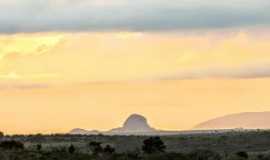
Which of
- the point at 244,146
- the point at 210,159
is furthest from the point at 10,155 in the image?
the point at 244,146

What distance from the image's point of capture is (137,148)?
100625mm

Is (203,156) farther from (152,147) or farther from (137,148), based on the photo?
(137,148)

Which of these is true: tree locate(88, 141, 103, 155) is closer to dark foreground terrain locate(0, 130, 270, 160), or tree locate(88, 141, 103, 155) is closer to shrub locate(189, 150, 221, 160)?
dark foreground terrain locate(0, 130, 270, 160)

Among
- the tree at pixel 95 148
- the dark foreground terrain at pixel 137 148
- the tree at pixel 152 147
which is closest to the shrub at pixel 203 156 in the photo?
the dark foreground terrain at pixel 137 148

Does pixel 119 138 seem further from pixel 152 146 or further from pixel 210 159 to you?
pixel 210 159

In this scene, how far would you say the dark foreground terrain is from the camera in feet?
260

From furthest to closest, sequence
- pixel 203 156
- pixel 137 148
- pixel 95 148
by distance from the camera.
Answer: pixel 137 148 < pixel 95 148 < pixel 203 156

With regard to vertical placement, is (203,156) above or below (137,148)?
below

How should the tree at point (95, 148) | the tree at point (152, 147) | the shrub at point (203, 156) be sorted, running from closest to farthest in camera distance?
1. the shrub at point (203, 156)
2. the tree at point (95, 148)
3. the tree at point (152, 147)

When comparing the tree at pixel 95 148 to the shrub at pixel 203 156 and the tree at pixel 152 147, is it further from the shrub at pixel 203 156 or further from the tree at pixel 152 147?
the shrub at pixel 203 156

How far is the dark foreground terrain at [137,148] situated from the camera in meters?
79.2

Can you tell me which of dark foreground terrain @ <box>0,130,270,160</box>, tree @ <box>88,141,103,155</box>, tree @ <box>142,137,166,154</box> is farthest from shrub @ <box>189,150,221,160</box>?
tree @ <box>88,141,103,155</box>

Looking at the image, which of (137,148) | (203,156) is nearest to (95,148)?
(137,148)

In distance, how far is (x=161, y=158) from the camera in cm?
7906
